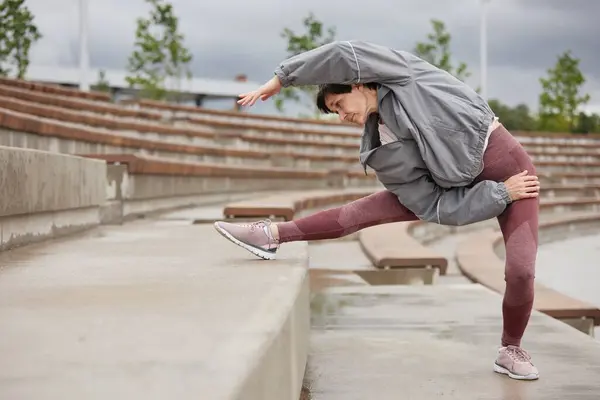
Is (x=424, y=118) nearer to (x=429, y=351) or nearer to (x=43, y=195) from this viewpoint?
(x=429, y=351)

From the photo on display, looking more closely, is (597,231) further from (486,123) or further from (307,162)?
(486,123)

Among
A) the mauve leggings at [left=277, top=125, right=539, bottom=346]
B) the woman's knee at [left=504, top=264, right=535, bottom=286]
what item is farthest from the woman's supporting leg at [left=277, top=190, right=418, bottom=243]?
the woman's knee at [left=504, top=264, right=535, bottom=286]

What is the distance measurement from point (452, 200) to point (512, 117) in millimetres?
26300

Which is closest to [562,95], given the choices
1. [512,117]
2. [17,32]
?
[512,117]

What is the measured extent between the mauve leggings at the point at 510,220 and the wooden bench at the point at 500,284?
4.07 ft

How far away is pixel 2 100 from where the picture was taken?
639 cm

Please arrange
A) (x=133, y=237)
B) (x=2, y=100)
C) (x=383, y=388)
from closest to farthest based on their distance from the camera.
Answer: (x=383, y=388), (x=133, y=237), (x=2, y=100)

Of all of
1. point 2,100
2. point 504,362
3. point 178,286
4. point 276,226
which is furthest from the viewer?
point 2,100

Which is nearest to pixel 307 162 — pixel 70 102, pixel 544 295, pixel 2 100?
pixel 70 102

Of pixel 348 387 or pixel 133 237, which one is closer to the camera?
pixel 348 387

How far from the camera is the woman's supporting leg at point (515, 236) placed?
6.56 feet

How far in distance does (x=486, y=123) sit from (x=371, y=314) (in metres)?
1.13

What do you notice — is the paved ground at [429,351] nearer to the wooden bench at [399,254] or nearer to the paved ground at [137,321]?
the paved ground at [137,321]

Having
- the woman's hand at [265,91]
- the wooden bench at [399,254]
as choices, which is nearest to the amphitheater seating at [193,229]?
the wooden bench at [399,254]
